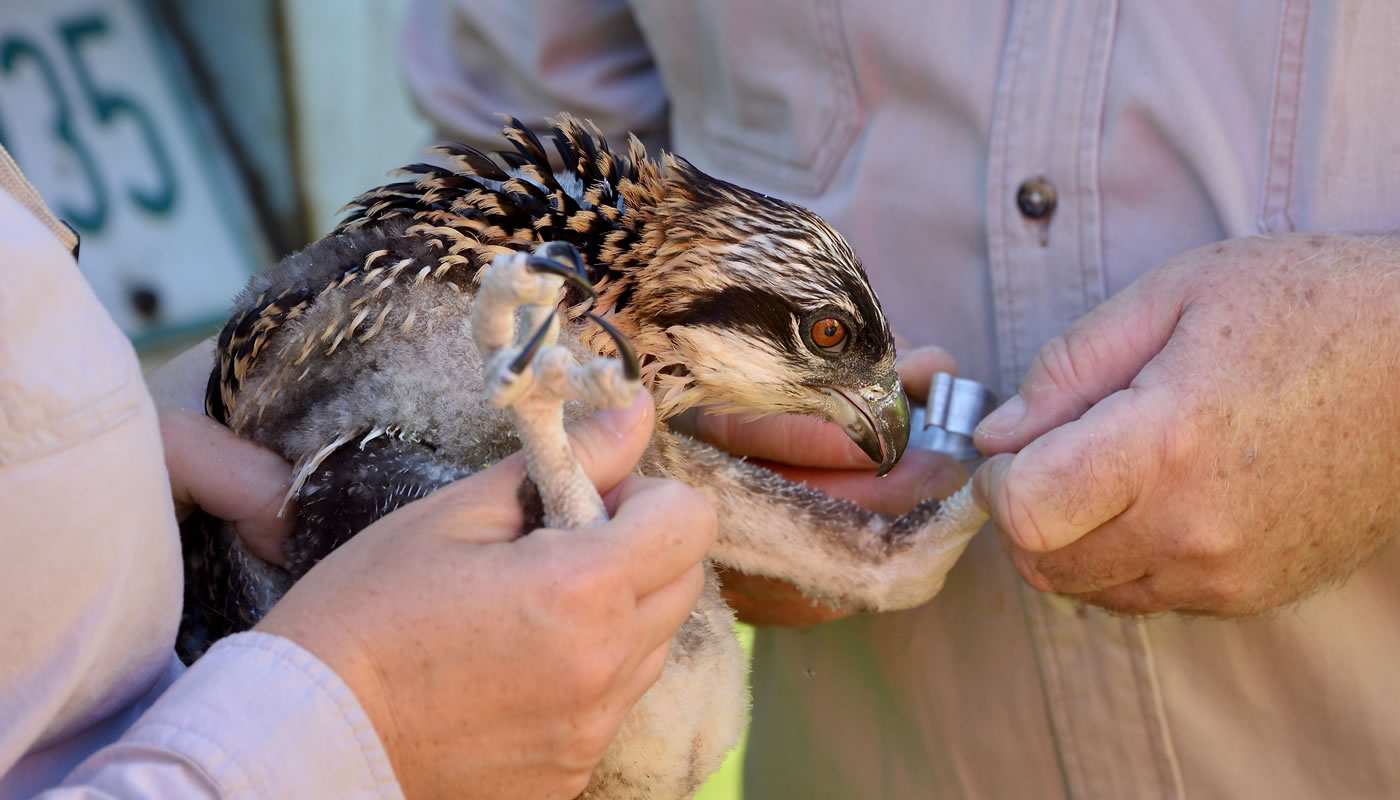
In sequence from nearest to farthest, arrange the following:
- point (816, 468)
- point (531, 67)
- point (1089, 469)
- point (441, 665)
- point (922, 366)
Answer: point (441, 665) → point (1089, 469) → point (922, 366) → point (816, 468) → point (531, 67)

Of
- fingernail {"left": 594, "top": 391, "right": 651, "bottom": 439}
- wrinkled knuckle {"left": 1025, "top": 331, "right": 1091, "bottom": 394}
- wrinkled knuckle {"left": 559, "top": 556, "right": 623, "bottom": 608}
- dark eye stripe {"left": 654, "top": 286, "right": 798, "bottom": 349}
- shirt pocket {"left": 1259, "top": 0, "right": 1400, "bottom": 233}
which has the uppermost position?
shirt pocket {"left": 1259, "top": 0, "right": 1400, "bottom": 233}

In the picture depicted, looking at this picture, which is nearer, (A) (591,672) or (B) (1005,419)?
(A) (591,672)

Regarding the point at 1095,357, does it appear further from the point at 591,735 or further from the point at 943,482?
the point at 591,735

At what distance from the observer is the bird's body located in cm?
181

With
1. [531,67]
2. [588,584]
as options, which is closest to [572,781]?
[588,584]

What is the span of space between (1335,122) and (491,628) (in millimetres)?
1697

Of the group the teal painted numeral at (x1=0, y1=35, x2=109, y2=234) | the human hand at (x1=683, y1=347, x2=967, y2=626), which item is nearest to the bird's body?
the human hand at (x1=683, y1=347, x2=967, y2=626)

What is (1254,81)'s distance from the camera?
6.51 ft

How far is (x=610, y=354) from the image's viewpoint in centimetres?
200

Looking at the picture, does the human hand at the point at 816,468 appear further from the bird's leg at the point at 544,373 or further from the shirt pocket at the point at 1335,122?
the bird's leg at the point at 544,373

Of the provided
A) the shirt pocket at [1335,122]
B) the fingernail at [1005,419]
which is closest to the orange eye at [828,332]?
the fingernail at [1005,419]

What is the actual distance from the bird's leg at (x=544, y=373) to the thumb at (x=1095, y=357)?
81 centimetres

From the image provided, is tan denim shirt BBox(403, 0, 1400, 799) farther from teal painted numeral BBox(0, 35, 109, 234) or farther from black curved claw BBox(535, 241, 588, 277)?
teal painted numeral BBox(0, 35, 109, 234)

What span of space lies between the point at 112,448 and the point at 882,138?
1781 mm
